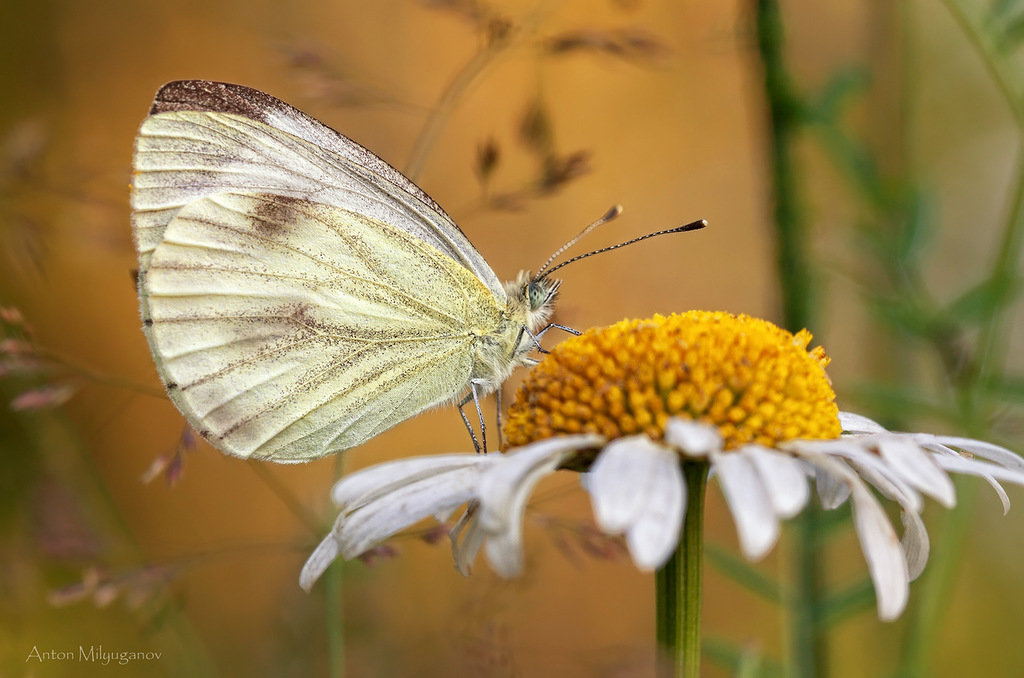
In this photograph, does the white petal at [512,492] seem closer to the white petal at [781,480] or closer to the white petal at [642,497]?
the white petal at [642,497]

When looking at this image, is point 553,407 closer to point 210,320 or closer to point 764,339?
point 764,339

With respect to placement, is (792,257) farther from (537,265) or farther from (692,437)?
(537,265)

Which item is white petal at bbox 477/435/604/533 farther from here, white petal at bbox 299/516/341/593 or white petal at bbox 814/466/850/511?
white petal at bbox 814/466/850/511

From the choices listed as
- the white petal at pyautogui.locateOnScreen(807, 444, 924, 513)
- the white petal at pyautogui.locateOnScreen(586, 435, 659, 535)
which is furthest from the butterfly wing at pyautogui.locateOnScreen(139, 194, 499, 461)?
the white petal at pyautogui.locateOnScreen(807, 444, 924, 513)
